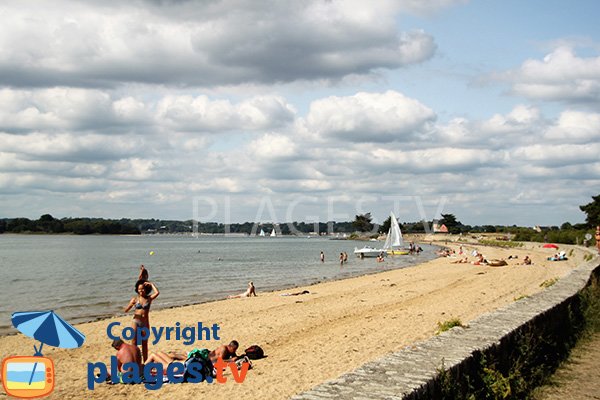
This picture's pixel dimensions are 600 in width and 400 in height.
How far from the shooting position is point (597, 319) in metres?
11.3

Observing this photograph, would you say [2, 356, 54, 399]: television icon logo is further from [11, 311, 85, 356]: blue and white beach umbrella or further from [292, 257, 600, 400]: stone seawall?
[292, 257, 600, 400]: stone seawall

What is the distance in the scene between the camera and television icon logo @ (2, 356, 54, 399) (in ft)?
31.7

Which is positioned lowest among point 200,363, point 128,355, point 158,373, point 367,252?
point 367,252

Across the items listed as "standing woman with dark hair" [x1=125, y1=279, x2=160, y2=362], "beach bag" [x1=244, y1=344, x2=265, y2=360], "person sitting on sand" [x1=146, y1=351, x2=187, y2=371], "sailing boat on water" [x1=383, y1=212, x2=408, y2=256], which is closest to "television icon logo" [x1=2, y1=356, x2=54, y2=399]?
"standing woman with dark hair" [x1=125, y1=279, x2=160, y2=362]

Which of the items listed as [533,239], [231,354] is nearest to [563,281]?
[231,354]

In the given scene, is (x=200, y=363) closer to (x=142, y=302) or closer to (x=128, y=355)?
(x=128, y=355)

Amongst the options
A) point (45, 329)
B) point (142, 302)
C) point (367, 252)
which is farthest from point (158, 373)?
point (367, 252)

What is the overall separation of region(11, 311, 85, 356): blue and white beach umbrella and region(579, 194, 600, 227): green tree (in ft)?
234

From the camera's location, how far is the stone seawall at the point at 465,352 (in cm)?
473

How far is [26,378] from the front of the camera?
387 inches

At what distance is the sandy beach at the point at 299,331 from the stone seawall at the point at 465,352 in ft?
11.6

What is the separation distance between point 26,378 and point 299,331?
7.59 m

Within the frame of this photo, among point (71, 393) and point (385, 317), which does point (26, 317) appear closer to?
point (71, 393)

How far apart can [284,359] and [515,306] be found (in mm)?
5048
